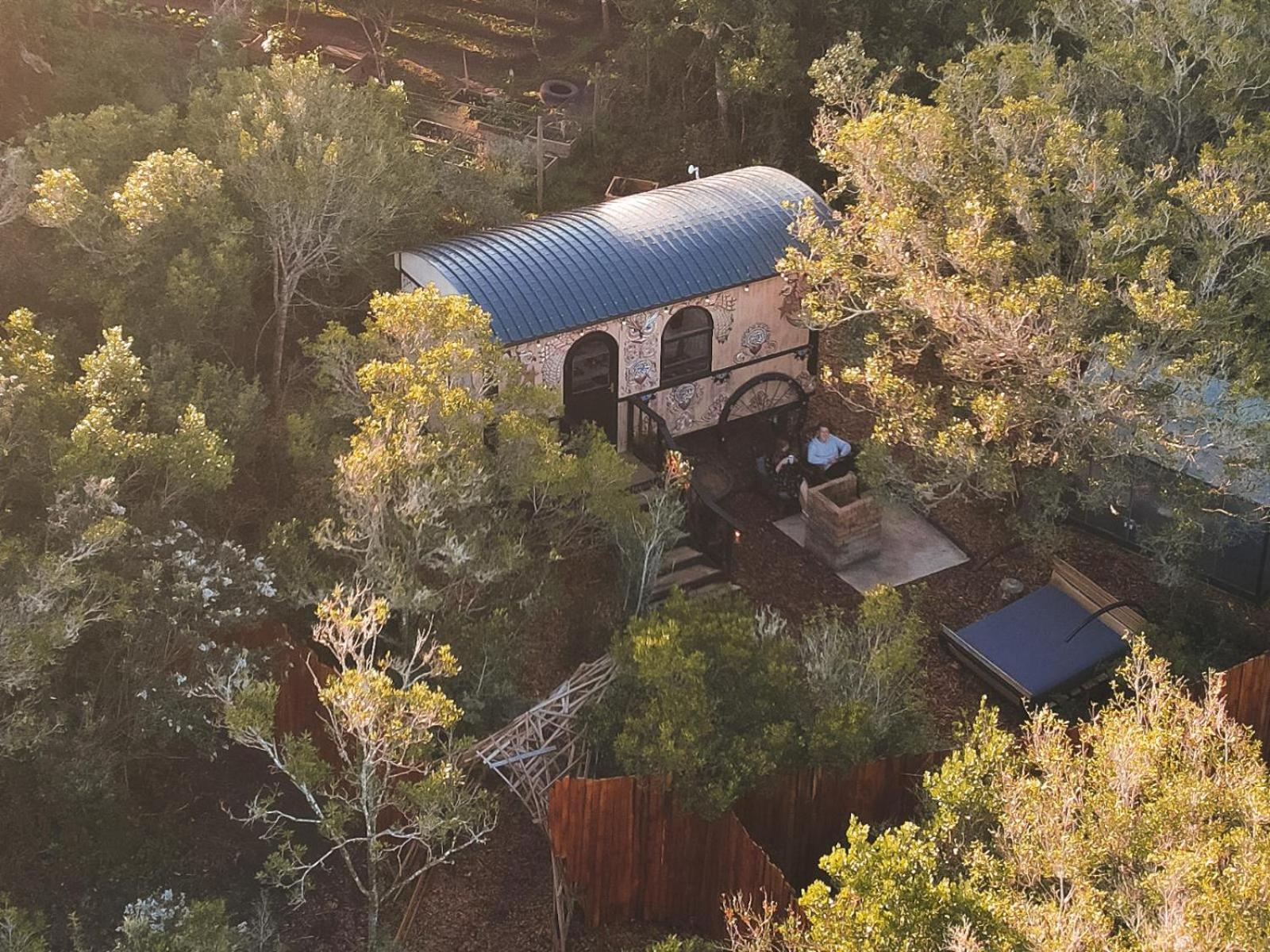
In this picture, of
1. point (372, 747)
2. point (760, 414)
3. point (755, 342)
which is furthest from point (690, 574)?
point (372, 747)

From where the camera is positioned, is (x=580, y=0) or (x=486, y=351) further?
(x=580, y=0)

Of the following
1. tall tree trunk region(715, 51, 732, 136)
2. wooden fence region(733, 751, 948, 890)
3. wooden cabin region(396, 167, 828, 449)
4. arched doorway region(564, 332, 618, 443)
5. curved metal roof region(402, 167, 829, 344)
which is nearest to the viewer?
wooden fence region(733, 751, 948, 890)

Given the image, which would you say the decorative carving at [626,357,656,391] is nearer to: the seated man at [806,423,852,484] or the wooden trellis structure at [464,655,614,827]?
the seated man at [806,423,852,484]

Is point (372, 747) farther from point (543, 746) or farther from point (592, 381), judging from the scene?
point (592, 381)

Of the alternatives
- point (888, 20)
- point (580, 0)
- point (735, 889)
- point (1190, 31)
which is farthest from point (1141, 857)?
point (580, 0)

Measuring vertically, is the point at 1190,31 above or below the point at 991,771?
above

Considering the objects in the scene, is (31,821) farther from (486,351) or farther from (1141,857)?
(1141,857)

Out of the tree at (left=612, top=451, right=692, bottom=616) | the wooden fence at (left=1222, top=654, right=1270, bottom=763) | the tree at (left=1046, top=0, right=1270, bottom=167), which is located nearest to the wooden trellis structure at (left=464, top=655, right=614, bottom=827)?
the tree at (left=612, top=451, right=692, bottom=616)

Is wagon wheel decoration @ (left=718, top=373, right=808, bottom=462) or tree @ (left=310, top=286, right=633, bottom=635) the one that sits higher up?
tree @ (left=310, top=286, right=633, bottom=635)
